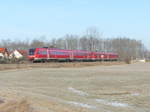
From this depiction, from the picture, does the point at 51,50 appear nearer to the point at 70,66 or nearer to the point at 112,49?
the point at 70,66

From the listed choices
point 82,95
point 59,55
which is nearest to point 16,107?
point 82,95

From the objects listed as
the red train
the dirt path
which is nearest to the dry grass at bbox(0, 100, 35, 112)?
the dirt path

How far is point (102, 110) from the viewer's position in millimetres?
10297

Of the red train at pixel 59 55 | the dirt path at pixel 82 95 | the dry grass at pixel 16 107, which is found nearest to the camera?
the dry grass at pixel 16 107

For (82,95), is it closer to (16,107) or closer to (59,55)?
(16,107)

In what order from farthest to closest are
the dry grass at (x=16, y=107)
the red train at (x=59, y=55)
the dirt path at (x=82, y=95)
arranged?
1. the red train at (x=59, y=55)
2. the dirt path at (x=82, y=95)
3. the dry grass at (x=16, y=107)

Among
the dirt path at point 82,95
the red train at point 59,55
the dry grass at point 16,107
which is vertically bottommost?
the dirt path at point 82,95

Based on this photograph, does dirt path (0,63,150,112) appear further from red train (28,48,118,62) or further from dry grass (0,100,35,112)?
red train (28,48,118,62)

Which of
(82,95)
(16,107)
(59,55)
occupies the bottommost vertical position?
(82,95)

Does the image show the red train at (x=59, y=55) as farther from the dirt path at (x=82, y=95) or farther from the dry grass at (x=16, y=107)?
the dry grass at (x=16, y=107)

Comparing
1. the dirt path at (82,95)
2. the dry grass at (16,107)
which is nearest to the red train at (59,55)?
the dirt path at (82,95)

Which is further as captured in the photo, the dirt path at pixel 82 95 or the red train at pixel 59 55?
the red train at pixel 59 55

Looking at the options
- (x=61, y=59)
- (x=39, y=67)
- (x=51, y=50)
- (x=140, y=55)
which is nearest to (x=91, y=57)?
(x=61, y=59)

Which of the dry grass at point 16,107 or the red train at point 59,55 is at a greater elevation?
the red train at point 59,55
